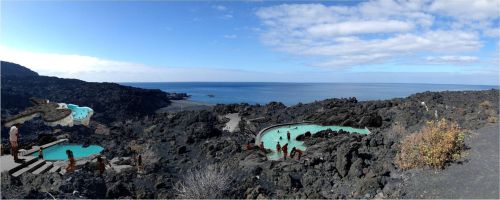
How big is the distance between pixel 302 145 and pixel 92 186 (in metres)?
10.7

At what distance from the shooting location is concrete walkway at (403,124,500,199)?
911 centimetres

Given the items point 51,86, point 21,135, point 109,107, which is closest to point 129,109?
point 109,107

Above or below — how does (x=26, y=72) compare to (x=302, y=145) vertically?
above

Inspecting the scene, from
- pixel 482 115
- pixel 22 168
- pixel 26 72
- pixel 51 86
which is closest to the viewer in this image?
pixel 22 168

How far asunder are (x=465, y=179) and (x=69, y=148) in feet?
68.6

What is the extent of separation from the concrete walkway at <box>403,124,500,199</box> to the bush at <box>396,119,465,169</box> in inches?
11.5

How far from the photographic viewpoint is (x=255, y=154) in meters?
16.9

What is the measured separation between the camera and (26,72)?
83.9 meters

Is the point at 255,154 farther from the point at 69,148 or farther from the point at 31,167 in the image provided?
the point at 69,148

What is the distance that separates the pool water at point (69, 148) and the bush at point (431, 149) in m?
17.0

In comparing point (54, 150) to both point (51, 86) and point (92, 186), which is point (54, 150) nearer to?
point (92, 186)

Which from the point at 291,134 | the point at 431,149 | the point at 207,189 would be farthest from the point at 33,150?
the point at 431,149

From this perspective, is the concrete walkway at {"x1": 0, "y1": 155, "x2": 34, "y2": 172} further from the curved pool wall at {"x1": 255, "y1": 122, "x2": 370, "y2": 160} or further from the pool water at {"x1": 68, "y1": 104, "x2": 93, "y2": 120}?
the pool water at {"x1": 68, "y1": 104, "x2": 93, "y2": 120}

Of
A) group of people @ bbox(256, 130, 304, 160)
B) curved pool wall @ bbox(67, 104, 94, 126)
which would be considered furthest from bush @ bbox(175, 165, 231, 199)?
curved pool wall @ bbox(67, 104, 94, 126)
